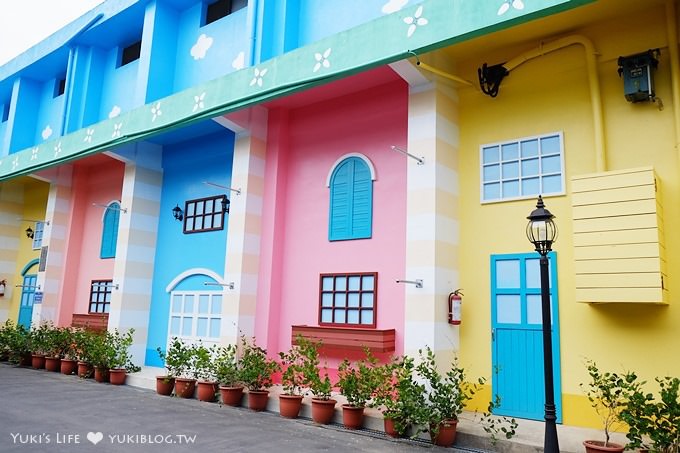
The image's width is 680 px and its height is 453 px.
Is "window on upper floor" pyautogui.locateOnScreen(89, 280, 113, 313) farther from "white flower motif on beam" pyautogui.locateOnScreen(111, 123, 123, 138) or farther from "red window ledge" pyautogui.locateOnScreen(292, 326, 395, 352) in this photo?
"red window ledge" pyautogui.locateOnScreen(292, 326, 395, 352)

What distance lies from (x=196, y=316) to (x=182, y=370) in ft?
5.97

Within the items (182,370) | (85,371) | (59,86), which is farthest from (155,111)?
(59,86)

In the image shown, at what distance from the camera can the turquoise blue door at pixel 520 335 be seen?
7277mm

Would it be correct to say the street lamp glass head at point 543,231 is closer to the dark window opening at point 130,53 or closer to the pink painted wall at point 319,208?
the pink painted wall at point 319,208

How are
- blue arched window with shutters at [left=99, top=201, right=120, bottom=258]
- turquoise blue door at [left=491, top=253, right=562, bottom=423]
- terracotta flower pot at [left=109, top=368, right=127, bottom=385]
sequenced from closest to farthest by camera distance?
turquoise blue door at [left=491, top=253, right=562, bottom=423]
terracotta flower pot at [left=109, top=368, right=127, bottom=385]
blue arched window with shutters at [left=99, top=201, right=120, bottom=258]

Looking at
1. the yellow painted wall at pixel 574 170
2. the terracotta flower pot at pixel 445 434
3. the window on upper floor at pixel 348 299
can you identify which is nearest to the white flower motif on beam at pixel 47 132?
the window on upper floor at pixel 348 299

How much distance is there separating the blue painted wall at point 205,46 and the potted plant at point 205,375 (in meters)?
5.48

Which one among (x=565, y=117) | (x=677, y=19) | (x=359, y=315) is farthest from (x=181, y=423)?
(x=677, y=19)

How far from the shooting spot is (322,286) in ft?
31.8

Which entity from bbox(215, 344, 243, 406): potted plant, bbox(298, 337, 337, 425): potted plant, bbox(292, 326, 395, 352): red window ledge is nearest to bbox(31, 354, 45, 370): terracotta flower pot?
bbox(215, 344, 243, 406): potted plant

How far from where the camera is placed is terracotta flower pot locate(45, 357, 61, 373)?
12742 mm

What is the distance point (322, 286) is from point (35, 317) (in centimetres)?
930

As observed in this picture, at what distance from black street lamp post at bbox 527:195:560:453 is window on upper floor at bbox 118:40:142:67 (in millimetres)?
11834

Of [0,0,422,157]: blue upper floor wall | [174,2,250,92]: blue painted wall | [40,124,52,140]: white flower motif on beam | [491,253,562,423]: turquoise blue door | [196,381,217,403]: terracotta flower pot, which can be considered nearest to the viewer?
[491,253,562,423]: turquoise blue door
